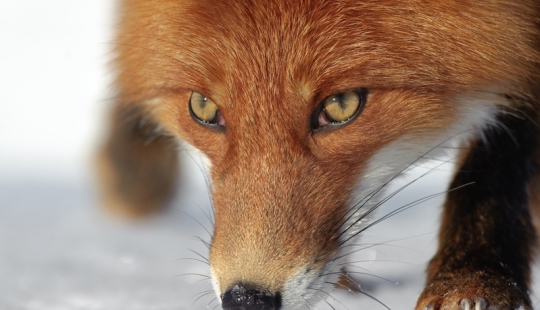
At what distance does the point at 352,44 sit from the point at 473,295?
99cm

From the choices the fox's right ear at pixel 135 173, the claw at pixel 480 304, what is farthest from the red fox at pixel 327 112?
the fox's right ear at pixel 135 173

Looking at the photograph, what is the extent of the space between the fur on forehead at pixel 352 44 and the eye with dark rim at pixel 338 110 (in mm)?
50

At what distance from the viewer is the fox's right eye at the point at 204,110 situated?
2768mm

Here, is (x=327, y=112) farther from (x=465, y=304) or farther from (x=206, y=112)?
(x=465, y=304)

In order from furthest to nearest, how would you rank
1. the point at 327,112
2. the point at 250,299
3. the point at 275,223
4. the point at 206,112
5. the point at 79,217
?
the point at 79,217 < the point at 206,112 < the point at 327,112 < the point at 275,223 < the point at 250,299

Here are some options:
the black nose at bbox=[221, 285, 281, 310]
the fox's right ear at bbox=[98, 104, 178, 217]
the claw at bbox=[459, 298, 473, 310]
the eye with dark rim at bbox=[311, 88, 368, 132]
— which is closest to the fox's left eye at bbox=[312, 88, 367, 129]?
the eye with dark rim at bbox=[311, 88, 368, 132]

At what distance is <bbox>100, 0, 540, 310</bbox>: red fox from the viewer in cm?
246

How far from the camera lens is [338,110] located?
257 cm

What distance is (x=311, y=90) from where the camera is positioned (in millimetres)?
2502

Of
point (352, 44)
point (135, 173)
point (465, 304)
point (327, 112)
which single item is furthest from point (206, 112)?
point (135, 173)

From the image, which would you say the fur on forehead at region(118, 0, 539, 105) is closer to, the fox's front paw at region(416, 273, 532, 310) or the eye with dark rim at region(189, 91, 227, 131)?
Answer: the eye with dark rim at region(189, 91, 227, 131)

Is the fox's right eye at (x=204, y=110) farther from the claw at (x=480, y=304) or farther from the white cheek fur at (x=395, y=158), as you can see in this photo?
the claw at (x=480, y=304)

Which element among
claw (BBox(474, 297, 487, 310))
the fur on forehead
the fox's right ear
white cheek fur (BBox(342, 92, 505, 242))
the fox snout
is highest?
the fox's right ear

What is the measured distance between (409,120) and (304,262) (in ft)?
2.23
